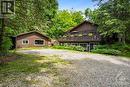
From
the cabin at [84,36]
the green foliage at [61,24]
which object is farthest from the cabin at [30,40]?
the green foliage at [61,24]

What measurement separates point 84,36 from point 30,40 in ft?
36.9

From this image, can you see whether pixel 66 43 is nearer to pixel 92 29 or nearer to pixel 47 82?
pixel 92 29

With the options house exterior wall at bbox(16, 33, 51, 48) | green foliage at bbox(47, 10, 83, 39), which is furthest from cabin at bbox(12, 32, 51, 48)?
green foliage at bbox(47, 10, 83, 39)

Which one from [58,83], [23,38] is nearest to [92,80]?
[58,83]

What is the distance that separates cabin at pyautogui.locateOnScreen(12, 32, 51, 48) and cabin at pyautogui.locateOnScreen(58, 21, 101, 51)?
13.0ft

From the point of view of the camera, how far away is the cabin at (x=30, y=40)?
141 ft

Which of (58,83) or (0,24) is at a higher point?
(0,24)

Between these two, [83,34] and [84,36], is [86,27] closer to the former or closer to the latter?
[83,34]

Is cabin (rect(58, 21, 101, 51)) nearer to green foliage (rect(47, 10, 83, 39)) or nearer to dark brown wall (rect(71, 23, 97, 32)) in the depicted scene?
dark brown wall (rect(71, 23, 97, 32))

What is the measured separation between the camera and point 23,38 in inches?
1720

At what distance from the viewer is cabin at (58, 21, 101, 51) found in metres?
38.9

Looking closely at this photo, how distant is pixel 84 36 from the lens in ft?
135

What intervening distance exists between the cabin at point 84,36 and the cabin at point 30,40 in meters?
3.97

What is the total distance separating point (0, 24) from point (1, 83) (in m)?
9.61
